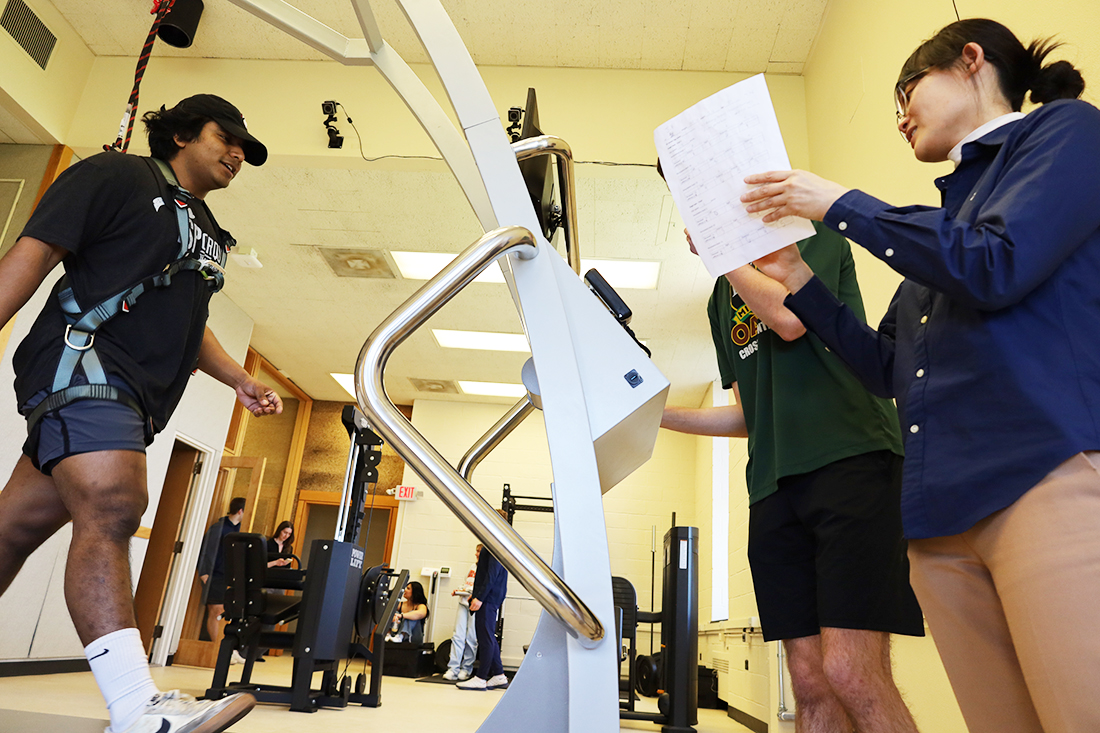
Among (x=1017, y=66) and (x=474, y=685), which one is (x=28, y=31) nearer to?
(x=1017, y=66)

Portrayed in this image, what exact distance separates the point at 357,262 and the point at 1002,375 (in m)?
5.64

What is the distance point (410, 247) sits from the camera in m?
5.63

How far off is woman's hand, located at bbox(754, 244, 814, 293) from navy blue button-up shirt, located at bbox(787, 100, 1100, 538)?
198 millimetres

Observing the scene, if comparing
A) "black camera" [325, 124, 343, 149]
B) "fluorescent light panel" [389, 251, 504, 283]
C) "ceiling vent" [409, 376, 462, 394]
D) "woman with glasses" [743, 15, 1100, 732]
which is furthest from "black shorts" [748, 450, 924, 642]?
"ceiling vent" [409, 376, 462, 394]

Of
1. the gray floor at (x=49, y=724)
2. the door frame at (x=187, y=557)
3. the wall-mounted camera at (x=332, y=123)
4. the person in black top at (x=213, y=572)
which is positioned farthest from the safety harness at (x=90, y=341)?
the person in black top at (x=213, y=572)

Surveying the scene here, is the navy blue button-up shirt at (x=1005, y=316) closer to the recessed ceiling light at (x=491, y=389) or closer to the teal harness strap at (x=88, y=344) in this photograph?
the teal harness strap at (x=88, y=344)

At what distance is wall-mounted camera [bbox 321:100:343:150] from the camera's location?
13.1 feet

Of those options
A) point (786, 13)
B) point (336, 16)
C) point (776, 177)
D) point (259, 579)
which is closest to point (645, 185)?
point (786, 13)

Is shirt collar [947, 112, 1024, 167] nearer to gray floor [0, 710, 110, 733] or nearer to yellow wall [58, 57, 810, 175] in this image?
gray floor [0, 710, 110, 733]

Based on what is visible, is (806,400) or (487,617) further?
(487,617)

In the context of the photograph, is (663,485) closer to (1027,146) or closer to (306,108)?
(306,108)

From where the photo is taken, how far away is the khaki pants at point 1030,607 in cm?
72

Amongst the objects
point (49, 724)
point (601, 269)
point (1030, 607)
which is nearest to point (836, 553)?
point (1030, 607)

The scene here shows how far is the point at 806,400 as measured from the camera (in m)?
1.37
